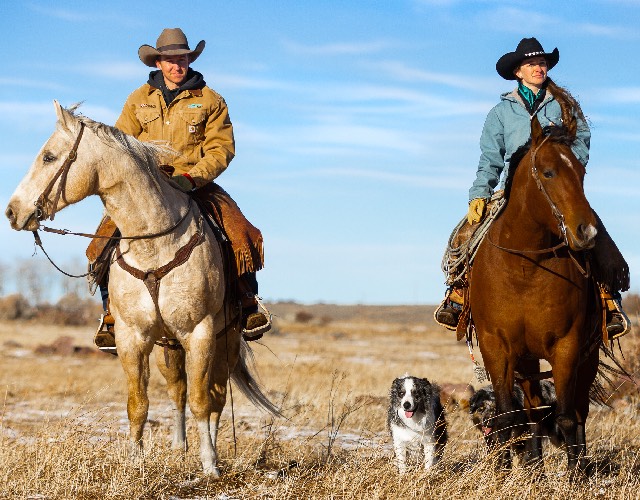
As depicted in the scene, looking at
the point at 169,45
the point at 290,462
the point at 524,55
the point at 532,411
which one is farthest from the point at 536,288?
the point at 169,45

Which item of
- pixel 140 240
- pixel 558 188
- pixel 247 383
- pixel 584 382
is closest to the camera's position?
pixel 558 188

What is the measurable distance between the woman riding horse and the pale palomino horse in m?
2.28

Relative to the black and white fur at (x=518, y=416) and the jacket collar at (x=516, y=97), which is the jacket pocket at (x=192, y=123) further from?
the black and white fur at (x=518, y=416)

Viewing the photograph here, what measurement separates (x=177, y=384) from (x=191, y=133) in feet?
8.06

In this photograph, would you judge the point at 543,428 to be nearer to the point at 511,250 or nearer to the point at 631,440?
the point at 631,440

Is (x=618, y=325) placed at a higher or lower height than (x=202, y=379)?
higher

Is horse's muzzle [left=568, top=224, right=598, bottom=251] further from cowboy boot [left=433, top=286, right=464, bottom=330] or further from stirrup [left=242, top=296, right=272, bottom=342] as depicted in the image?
stirrup [left=242, top=296, right=272, bottom=342]

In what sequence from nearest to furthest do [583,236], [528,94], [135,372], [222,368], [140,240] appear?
[583,236] → [140,240] → [135,372] → [528,94] → [222,368]

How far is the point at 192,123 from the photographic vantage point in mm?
9117

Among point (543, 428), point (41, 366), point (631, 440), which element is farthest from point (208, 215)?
point (41, 366)

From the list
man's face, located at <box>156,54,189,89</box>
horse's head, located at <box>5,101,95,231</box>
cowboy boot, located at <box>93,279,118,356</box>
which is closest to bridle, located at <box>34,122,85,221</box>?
horse's head, located at <box>5,101,95,231</box>

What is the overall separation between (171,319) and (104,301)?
4.21 feet

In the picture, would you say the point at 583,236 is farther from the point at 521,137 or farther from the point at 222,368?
the point at 222,368

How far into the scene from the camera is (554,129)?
744 centimetres
